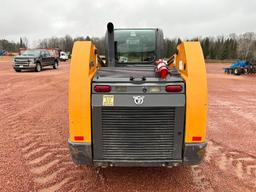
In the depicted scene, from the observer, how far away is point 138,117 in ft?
10.4

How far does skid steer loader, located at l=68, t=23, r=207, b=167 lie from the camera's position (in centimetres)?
313

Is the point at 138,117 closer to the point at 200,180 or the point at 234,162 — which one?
the point at 200,180

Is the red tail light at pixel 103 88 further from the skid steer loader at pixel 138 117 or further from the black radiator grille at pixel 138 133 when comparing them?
the black radiator grille at pixel 138 133

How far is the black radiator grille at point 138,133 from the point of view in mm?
3164

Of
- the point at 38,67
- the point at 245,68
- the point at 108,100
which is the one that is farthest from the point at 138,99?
the point at 245,68

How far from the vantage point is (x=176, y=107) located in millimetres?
3131

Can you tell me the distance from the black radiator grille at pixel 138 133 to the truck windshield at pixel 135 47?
2.25m

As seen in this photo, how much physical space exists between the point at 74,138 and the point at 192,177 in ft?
6.31

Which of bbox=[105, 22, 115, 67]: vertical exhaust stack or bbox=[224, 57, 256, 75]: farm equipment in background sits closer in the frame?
bbox=[105, 22, 115, 67]: vertical exhaust stack

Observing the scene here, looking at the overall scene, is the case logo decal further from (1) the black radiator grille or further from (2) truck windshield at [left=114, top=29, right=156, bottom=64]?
(2) truck windshield at [left=114, top=29, right=156, bottom=64]

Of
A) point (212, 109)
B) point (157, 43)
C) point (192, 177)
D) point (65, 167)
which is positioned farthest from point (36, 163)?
point (212, 109)

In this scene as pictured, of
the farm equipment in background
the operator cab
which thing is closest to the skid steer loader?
the operator cab

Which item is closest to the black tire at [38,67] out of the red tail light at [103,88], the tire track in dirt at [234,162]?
the tire track in dirt at [234,162]

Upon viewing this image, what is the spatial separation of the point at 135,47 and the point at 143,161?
8.81 feet
